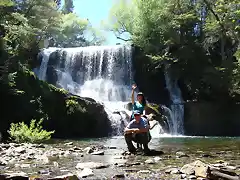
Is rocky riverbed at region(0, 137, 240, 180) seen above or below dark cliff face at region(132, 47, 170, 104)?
below

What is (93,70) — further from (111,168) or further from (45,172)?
(45,172)

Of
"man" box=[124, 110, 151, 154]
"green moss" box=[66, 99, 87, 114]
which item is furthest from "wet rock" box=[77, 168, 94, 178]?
"green moss" box=[66, 99, 87, 114]

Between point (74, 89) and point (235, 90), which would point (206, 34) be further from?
Answer: point (74, 89)

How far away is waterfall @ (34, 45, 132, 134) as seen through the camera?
1166 inches

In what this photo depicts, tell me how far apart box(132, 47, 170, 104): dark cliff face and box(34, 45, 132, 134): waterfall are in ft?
2.57

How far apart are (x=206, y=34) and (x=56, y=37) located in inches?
1320

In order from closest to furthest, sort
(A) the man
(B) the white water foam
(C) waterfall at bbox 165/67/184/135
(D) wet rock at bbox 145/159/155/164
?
(D) wet rock at bbox 145/159/155/164, (A) the man, (C) waterfall at bbox 165/67/184/135, (B) the white water foam

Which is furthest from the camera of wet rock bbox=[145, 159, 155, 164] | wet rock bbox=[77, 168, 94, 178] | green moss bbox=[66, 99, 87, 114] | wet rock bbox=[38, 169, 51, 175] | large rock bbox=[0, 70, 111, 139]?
green moss bbox=[66, 99, 87, 114]

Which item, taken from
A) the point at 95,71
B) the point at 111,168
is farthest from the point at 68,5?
the point at 111,168

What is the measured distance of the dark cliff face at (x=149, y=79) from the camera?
30562mm

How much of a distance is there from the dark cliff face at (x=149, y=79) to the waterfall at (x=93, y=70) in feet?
2.57

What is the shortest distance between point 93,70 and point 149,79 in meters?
5.28

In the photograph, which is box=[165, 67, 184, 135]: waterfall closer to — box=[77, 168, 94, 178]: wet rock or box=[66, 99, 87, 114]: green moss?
box=[66, 99, 87, 114]: green moss

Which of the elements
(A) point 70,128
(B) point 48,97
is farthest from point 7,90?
(A) point 70,128
